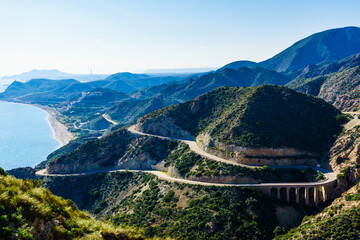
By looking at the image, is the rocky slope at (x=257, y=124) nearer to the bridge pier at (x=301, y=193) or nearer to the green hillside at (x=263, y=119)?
the green hillside at (x=263, y=119)

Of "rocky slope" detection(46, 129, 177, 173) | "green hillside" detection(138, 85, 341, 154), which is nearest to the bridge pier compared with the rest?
"green hillside" detection(138, 85, 341, 154)

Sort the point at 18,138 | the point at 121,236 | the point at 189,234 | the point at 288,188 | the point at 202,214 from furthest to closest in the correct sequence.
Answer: the point at 18,138, the point at 288,188, the point at 202,214, the point at 189,234, the point at 121,236

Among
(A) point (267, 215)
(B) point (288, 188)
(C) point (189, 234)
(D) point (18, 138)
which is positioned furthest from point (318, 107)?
(D) point (18, 138)

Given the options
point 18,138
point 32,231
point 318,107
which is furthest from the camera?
point 18,138

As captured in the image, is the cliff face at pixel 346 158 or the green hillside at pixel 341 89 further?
the green hillside at pixel 341 89

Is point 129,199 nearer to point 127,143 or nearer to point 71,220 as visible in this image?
point 127,143

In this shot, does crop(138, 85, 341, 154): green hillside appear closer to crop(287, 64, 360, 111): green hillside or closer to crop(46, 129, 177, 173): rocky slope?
crop(46, 129, 177, 173): rocky slope

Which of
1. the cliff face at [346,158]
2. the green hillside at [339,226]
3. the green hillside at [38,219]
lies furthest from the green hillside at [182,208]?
the green hillside at [38,219]
